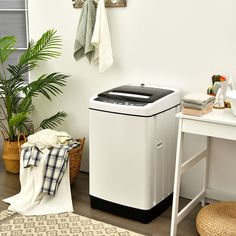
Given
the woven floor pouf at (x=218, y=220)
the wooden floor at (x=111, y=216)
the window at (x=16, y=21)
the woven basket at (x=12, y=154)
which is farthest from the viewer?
the window at (x=16, y=21)

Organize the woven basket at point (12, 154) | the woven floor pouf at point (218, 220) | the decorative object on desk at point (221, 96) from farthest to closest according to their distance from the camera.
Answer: the woven basket at point (12, 154), the decorative object on desk at point (221, 96), the woven floor pouf at point (218, 220)

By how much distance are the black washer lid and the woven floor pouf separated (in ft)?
2.53

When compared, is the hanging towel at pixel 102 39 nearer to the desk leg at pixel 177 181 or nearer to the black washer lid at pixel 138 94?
the black washer lid at pixel 138 94

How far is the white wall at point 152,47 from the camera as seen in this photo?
9.12 feet

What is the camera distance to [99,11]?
3094 millimetres

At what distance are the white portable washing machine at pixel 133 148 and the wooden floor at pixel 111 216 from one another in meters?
0.05

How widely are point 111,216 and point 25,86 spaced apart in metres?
1.33

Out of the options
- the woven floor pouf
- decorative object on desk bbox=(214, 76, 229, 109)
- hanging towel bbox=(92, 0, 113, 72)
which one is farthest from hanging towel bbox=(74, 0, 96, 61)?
the woven floor pouf

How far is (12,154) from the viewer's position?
139 inches

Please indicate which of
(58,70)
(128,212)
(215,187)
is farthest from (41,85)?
(215,187)

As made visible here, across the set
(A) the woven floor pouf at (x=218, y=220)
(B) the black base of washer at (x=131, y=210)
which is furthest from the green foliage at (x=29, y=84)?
(A) the woven floor pouf at (x=218, y=220)

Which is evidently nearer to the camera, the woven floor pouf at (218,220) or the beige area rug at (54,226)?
the woven floor pouf at (218,220)

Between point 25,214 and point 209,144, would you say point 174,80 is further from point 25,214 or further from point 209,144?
point 25,214

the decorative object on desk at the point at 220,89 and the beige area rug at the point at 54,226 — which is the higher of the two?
the decorative object on desk at the point at 220,89
